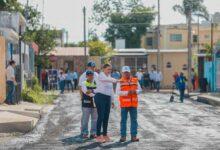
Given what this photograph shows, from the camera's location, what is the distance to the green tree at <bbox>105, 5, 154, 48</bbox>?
98188 mm

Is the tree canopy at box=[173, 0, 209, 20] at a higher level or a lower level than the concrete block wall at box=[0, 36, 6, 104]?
higher

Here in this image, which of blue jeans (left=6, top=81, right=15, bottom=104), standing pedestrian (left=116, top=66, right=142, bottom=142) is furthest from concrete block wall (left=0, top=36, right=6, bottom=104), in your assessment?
standing pedestrian (left=116, top=66, right=142, bottom=142)

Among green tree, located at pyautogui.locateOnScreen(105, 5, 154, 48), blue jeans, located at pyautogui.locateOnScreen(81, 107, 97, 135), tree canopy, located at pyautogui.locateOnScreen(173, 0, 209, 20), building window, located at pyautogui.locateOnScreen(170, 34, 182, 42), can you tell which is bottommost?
blue jeans, located at pyautogui.locateOnScreen(81, 107, 97, 135)

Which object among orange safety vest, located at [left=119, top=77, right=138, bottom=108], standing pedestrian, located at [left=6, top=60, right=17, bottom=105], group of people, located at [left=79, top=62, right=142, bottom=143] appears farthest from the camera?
standing pedestrian, located at [left=6, top=60, right=17, bottom=105]

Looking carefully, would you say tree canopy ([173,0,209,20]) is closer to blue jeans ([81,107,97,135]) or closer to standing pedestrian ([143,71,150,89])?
standing pedestrian ([143,71,150,89])

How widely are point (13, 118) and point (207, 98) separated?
1782cm

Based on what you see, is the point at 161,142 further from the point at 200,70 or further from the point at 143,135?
the point at 200,70

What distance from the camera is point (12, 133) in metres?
18.5

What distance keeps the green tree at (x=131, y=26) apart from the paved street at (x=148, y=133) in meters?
71.9

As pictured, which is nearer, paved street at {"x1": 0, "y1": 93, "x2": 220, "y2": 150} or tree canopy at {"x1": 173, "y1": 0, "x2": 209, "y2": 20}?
paved street at {"x1": 0, "y1": 93, "x2": 220, "y2": 150}

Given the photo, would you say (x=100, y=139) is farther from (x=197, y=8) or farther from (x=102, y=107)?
(x=197, y=8)

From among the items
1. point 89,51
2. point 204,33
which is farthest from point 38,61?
point 204,33

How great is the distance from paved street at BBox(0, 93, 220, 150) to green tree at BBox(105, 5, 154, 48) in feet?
236

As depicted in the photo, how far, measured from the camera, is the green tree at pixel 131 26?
98.2m
